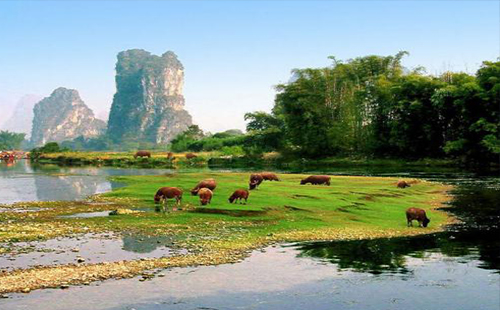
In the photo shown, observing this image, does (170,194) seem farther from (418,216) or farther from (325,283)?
(325,283)

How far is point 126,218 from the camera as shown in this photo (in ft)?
97.4

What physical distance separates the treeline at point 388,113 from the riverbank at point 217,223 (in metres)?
45.8

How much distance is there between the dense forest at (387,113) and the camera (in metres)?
83.2

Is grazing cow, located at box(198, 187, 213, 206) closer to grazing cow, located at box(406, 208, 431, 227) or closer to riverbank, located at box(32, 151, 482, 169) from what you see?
grazing cow, located at box(406, 208, 431, 227)

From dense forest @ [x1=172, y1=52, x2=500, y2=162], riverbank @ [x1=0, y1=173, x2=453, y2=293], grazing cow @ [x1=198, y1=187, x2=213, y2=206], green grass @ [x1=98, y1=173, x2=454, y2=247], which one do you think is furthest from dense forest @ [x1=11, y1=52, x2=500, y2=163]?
grazing cow @ [x1=198, y1=187, x2=213, y2=206]

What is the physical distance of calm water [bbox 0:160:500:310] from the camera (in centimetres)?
1567

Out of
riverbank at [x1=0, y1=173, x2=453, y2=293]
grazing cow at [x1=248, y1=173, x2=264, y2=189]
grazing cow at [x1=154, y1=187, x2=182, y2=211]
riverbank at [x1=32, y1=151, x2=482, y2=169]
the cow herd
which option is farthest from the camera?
riverbank at [x1=32, y1=151, x2=482, y2=169]

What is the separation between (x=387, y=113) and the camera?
102 m

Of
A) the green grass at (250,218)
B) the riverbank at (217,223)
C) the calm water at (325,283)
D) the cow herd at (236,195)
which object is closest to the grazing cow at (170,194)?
the cow herd at (236,195)

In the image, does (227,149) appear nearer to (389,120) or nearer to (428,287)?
(389,120)

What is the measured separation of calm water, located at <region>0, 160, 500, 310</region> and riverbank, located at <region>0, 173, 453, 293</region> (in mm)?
1243

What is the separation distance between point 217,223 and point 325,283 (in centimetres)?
1162

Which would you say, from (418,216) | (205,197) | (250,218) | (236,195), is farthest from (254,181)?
(418,216)

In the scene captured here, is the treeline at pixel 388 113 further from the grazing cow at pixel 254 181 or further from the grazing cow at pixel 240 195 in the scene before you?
the grazing cow at pixel 240 195
